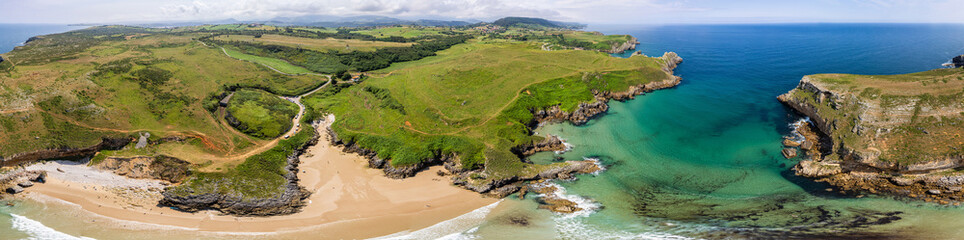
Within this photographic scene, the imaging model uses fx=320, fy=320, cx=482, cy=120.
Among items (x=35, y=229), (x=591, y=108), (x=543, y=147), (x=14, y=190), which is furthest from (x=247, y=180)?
(x=591, y=108)

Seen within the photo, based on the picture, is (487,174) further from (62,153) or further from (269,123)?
(62,153)

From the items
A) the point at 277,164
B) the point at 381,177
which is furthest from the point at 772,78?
the point at 277,164

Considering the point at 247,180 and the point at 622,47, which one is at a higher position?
the point at 622,47

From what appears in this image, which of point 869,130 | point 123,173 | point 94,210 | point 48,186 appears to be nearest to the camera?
point 94,210

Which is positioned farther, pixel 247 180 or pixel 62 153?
pixel 247 180

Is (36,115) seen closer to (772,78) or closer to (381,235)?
(381,235)

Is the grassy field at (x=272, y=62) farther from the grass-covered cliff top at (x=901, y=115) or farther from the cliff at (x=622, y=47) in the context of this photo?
the cliff at (x=622, y=47)

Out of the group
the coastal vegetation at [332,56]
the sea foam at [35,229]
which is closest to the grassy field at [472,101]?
the coastal vegetation at [332,56]
